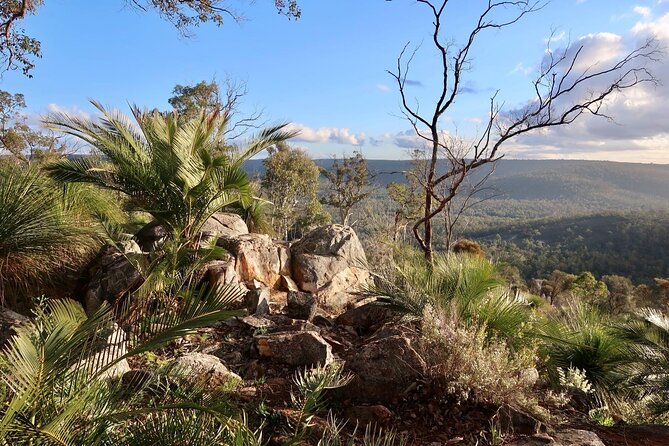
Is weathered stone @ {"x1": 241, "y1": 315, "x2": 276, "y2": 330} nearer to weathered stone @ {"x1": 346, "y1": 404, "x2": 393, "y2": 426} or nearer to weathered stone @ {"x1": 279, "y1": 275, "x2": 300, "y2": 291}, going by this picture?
weathered stone @ {"x1": 346, "y1": 404, "x2": 393, "y2": 426}

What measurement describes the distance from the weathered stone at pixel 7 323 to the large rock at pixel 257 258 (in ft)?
11.4

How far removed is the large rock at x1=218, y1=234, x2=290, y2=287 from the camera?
7830mm

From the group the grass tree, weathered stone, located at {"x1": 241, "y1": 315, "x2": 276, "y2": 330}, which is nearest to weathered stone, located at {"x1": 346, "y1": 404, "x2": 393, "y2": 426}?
weathered stone, located at {"x1": 241, "y1": 315, "x2": 276, "y2": 330}

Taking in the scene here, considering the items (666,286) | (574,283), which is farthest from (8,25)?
(666,286)

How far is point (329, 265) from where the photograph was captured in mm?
8781

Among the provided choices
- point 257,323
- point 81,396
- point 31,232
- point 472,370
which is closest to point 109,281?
point 31,232

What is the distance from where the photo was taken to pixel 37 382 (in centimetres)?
177

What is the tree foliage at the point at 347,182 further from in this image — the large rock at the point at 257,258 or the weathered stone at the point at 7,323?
the weathered stone at the point at 7,323

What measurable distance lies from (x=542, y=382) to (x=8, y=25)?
31.3ft

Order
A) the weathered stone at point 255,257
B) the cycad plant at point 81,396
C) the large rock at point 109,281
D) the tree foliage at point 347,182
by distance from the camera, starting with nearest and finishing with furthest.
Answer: the cycad plant at point 81,396 → the large rock at point 109,281 → the weathered stone at point 255,257 → the tree foliage at point 347,182

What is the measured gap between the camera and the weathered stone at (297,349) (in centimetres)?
446

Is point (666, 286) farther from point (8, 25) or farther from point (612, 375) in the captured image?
point (8, 25)

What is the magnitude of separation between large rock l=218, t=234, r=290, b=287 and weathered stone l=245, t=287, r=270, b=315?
102cm

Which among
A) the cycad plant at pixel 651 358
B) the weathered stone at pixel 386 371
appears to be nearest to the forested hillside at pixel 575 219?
the cycad plant at pixel 651 358
